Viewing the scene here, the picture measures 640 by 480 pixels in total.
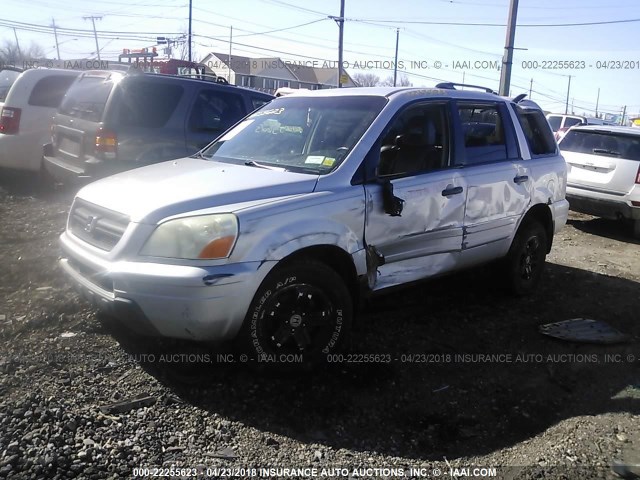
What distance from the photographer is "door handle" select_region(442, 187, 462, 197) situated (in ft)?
14.1

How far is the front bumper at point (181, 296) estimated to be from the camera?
9.96 feet

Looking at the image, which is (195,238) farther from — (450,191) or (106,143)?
(106,143)

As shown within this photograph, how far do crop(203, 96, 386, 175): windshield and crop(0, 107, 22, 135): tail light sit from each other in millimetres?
5190

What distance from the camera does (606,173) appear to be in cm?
874

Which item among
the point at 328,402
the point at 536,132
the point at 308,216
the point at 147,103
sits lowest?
the point at 328,402

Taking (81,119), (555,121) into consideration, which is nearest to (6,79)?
(81,119)

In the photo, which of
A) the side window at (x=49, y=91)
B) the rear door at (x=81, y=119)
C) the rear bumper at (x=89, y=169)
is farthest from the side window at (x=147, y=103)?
the side window at (x=49, y=91)

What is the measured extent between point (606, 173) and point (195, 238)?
7.64m

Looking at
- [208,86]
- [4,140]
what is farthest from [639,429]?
[4,140]

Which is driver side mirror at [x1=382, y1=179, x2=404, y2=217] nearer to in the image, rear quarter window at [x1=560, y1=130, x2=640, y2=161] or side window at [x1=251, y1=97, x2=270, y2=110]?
side window at [x1=251, y1=97, x2=270, y2=110]

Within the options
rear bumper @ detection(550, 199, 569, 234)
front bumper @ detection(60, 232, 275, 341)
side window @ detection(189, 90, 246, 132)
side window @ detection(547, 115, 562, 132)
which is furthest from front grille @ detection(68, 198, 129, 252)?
side window @ detection(547, 115, 562, 132)

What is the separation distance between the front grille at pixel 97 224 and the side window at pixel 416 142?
1.74 metres

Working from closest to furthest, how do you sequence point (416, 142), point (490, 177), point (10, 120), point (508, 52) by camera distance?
point (416, 142)
point (490, 177)
point (10, 120)
point (508, 52)

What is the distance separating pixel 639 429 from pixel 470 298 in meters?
2.20
